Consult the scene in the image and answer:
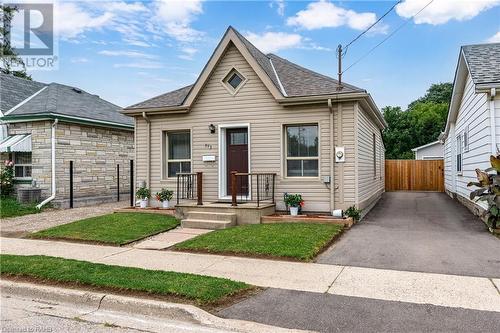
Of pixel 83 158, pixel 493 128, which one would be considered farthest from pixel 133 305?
pixel 83 158

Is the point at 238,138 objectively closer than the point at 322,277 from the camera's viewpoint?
No

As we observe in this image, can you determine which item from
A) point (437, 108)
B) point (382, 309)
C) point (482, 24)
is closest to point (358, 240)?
point (382, 309)

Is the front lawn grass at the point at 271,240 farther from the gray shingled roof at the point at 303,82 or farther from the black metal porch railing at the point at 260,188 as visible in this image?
the gray shingled roof at the point at 303,82

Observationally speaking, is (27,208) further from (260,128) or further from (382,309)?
(382,309)

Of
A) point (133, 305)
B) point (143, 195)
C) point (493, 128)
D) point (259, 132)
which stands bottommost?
point (133, 305)

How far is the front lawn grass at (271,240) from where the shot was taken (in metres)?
6.87

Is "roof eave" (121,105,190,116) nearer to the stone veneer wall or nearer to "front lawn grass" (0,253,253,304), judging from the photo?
the stone veneer wall

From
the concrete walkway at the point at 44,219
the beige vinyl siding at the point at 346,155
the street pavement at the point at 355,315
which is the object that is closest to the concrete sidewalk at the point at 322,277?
the street pavement at the point at 355,315

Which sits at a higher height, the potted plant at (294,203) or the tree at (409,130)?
the tree at (409,130)

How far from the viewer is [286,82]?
11.5 metres

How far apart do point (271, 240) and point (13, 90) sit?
1460 cm

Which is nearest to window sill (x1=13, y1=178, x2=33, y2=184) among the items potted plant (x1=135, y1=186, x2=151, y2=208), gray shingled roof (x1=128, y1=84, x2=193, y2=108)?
potted plant (x1=135, y1=186, x2=151, y2=208)

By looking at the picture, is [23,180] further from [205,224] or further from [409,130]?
[409,130]

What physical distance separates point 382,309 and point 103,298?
340 centimetres
